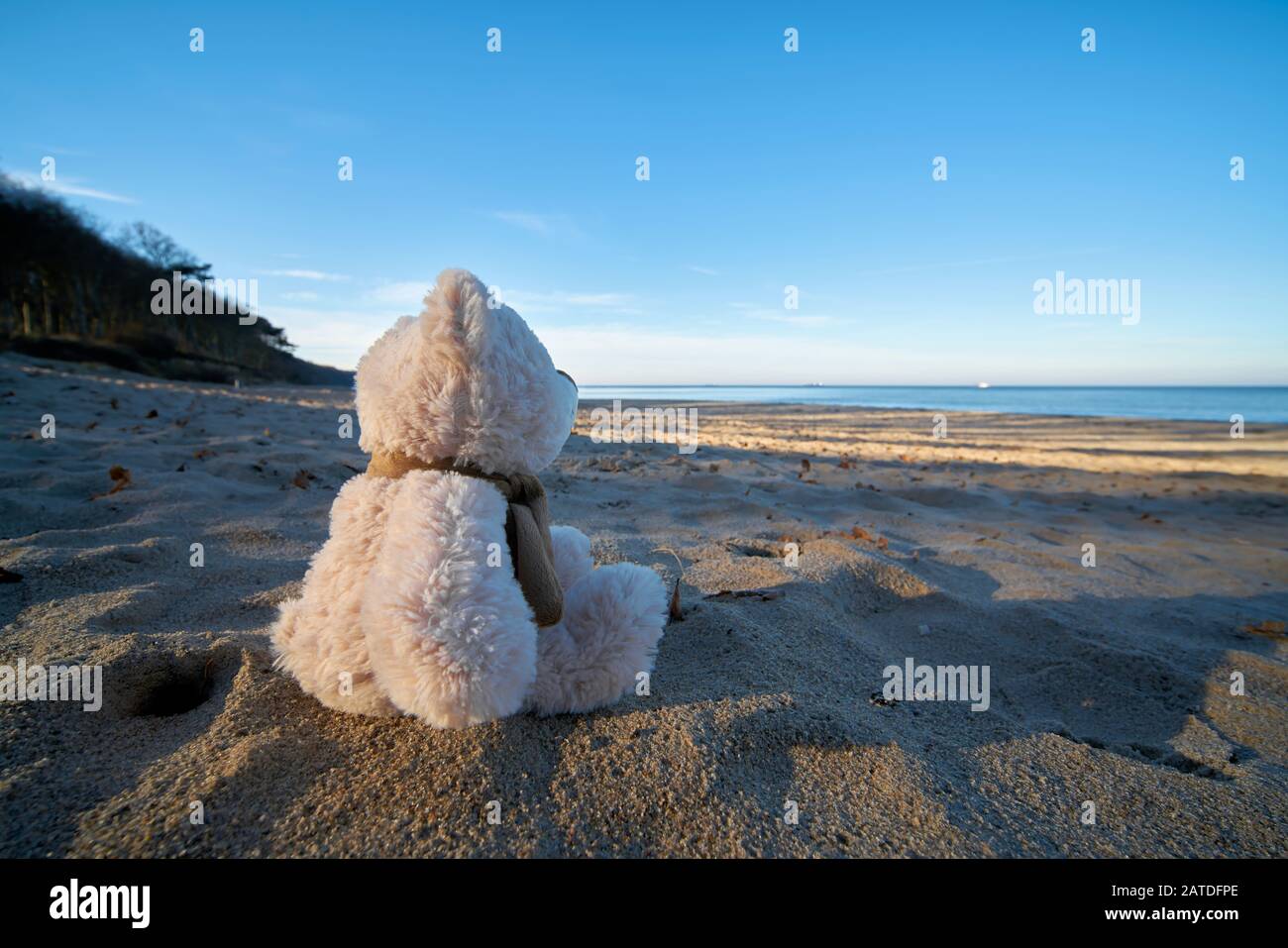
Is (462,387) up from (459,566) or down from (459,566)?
up

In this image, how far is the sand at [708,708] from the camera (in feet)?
4.08

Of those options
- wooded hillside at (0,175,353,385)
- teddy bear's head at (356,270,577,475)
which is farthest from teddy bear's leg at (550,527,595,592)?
wooded hillside at (0,175,353,385)

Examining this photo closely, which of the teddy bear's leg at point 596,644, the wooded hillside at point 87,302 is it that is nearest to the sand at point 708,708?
the teddy bear's leg at point 596,644

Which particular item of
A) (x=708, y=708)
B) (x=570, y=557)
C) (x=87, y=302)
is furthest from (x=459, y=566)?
(x=87, y=302)

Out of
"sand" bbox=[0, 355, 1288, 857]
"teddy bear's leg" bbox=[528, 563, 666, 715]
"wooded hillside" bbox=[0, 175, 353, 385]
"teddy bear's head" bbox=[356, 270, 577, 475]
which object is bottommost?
"sand" bbox=[0, 355, 1288, 857]

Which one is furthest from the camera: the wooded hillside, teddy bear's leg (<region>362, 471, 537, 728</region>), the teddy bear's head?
the wooded hillside

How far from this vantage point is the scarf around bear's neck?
1427 millimetres

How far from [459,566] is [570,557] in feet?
1.93

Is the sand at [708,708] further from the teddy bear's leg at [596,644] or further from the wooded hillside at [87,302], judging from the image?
the wooded hillside at [87,302]

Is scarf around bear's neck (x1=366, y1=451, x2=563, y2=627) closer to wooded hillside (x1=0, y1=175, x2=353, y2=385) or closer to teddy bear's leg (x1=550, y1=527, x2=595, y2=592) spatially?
teddy bear's leg (x1=550, y1=527, x2=595, y2=592)

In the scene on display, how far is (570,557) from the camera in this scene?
1816 millimetres

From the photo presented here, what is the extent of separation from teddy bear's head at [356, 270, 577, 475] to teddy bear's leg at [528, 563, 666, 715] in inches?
17.2

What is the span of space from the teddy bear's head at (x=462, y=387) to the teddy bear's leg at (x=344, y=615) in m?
0.16

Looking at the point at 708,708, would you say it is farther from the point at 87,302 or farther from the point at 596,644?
the point at 87,302
